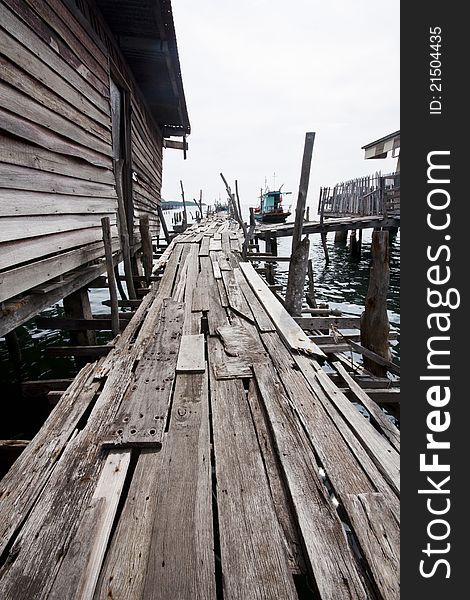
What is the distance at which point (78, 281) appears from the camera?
5.12m

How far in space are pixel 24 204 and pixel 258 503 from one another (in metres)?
3.78

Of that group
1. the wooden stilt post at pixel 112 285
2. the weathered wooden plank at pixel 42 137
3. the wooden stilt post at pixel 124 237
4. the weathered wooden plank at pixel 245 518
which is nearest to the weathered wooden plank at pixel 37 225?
the wooden stilt post at pixel 112 285

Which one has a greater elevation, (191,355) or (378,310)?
(378,310)

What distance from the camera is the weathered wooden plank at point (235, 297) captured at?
458cm

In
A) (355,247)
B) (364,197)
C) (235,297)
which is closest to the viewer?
(235,297)

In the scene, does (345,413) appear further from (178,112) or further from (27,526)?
(178,112)

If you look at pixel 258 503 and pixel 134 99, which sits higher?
pixel 134 99

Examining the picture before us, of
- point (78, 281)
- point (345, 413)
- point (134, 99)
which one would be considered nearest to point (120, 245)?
point (78, 281)

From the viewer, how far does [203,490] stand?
5.89 feet

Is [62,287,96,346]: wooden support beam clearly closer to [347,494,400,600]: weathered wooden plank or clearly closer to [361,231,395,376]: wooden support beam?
[361,231,395,376]: wooden support beam

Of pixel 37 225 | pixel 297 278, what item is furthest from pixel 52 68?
pixel 297 278

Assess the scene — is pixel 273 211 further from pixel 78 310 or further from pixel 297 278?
pixel 78 310

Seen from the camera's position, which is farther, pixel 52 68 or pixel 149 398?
pixel 52 68

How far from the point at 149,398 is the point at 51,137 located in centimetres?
384
